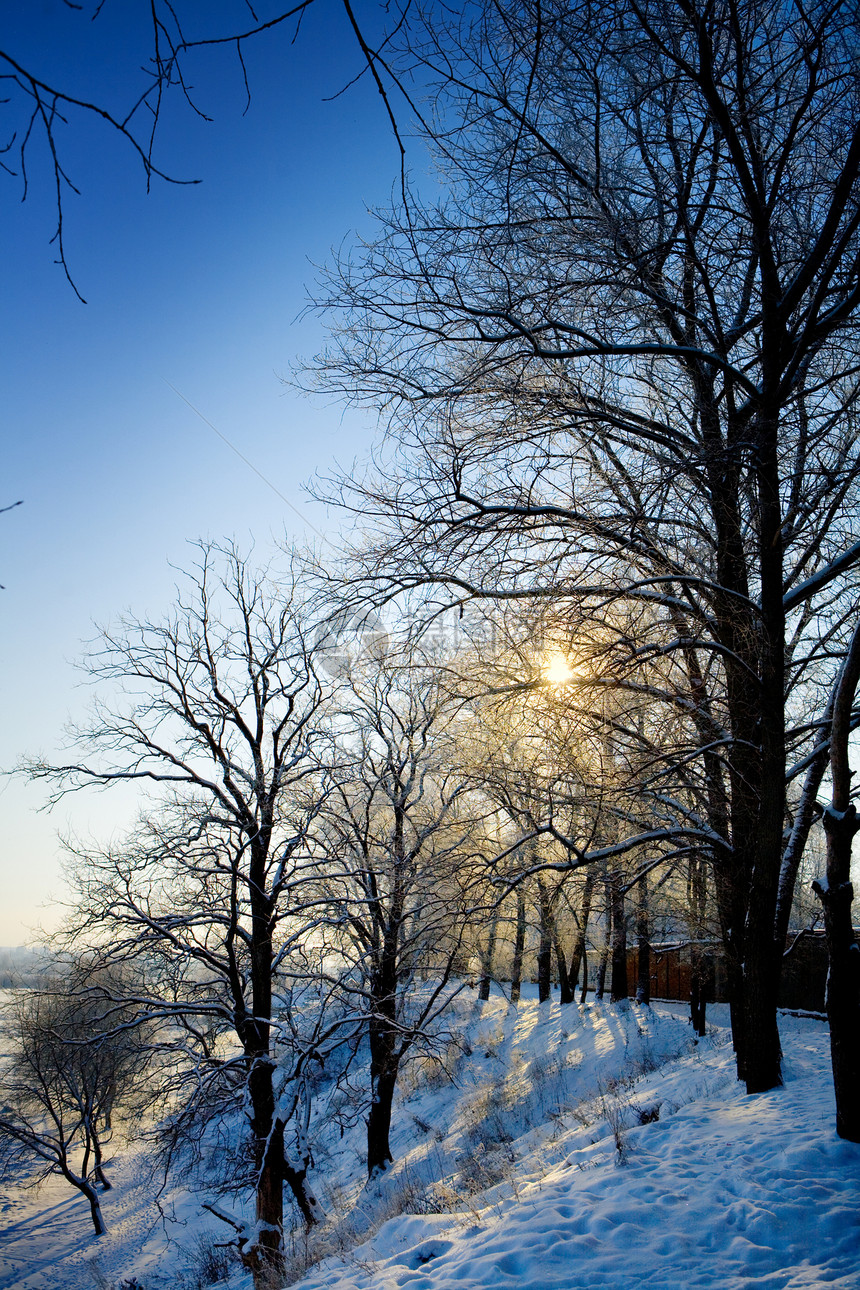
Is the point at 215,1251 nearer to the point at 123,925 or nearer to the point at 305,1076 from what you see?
the point at 305,1076

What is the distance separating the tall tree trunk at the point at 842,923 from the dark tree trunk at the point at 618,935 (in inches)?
102

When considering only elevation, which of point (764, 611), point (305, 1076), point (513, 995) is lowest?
point (513, 995)

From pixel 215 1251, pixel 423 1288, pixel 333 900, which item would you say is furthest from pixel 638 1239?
pixel 215 1251

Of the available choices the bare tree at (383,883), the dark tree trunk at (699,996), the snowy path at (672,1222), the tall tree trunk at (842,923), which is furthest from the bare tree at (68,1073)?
the dark tree trunk at (699,996)

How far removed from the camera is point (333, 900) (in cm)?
1112

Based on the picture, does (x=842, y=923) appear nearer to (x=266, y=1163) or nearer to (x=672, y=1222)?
(x=672, y=1222)

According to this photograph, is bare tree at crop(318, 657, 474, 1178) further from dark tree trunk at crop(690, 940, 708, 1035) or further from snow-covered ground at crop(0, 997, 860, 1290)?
dark tree trunk at crop(690, 940, 708, 1035)

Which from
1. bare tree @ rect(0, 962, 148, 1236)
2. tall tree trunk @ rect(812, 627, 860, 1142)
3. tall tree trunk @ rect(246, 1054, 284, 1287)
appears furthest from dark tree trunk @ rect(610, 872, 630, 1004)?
bare tree @ rect(0, 962, 148, 1236)

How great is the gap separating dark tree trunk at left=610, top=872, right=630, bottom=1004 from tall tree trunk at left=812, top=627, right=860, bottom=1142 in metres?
2.59

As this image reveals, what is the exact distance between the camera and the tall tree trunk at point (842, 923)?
471cm

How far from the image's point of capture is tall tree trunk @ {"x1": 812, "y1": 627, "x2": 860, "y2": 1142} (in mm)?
4711

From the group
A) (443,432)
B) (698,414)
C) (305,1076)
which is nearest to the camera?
(443,432)

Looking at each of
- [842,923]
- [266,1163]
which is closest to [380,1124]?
[266,1163]

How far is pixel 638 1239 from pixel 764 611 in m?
4.37
